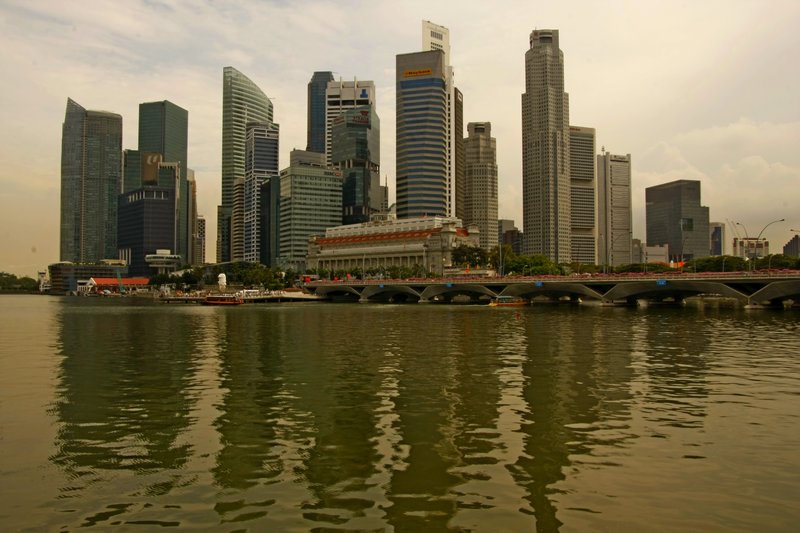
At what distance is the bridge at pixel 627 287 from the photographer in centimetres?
11550

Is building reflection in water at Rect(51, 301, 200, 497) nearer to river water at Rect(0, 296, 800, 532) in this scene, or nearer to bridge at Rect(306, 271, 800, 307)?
river water at Rect(0, 296, 800, 532)

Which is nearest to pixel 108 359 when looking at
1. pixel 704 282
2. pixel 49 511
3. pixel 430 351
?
pixel 430 351

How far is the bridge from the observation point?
11550 centimetres

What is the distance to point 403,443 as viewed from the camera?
21688mm

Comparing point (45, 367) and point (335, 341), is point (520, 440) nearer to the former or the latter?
point (45, 367)

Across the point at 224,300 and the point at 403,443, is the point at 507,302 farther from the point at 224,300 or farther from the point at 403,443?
the point at 403,443

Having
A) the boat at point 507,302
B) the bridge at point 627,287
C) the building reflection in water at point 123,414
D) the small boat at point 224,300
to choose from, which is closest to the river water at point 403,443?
the building reflection in water at point 123,414

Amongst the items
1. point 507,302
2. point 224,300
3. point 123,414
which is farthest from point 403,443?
point 224,300

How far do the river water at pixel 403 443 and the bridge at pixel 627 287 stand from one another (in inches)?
3099

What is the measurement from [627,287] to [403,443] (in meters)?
125

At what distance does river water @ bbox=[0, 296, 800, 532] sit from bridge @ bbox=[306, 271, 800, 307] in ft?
258

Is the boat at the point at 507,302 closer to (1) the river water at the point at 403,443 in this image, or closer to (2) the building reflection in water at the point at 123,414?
(1) the river water at the point at 403,443

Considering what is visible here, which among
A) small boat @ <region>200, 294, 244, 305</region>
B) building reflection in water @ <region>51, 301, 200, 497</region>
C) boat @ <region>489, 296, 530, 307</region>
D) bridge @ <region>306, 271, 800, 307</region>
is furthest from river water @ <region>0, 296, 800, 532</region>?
small boat @ <region>200, 294, 244, 305</region>

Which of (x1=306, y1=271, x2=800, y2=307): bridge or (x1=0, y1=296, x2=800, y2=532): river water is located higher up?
(x1=306, y1=271, x2=800, y2=307): bridge
